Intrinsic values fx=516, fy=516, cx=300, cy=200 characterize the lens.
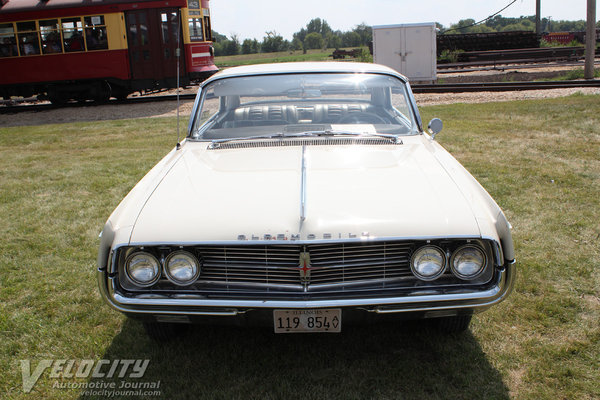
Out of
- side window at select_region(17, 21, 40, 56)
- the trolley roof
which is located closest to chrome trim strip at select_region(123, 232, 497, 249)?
the trolley roof

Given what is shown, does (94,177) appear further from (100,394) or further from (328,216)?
(328,216)

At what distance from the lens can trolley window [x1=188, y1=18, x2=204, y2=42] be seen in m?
14.4

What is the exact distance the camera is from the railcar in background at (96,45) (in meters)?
13.4

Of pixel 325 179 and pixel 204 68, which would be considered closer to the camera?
pixel 325 179

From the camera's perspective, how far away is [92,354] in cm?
289

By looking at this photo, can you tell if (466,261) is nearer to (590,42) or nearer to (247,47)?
(590,42)

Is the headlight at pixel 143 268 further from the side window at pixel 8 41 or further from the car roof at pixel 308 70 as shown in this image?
the side window at pixel 8 41

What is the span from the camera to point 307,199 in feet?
8.07

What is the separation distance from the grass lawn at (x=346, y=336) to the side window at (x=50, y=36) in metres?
9.38

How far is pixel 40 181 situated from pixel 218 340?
15.5 feet

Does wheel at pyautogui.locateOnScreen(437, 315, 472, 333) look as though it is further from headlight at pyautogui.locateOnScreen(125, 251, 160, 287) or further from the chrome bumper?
headlight at pyautogui.locateOnScreen(125, 251, 160, 287)

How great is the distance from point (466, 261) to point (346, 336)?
94 centimetres

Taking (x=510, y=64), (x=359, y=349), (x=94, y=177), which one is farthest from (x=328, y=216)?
(x=510, y=64)

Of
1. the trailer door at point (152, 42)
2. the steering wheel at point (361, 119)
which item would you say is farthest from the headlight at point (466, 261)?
the trailer door at point (152, 42)
